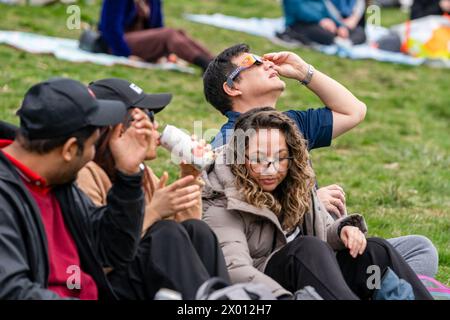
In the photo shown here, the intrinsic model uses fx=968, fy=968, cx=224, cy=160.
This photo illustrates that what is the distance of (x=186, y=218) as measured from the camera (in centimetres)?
441

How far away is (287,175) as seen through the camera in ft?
15.6

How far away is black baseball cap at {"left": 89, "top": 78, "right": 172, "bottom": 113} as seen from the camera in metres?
4.33

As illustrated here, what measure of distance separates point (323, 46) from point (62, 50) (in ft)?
13.0

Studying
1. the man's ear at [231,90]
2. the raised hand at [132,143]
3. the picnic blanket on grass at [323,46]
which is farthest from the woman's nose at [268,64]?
the picnic blanket on grass at [323,46]

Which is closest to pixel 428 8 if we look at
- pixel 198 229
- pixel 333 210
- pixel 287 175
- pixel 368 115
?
pixel 368 115

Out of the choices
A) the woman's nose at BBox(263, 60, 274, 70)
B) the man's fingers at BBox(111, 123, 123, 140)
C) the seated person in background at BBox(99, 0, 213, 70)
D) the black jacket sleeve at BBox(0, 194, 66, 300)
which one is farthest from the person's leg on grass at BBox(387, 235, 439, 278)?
the seated person in background at BBox(99, 0, 213, 70)

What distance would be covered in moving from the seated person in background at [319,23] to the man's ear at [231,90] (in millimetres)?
8020

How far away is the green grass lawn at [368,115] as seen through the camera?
7496 millimetres

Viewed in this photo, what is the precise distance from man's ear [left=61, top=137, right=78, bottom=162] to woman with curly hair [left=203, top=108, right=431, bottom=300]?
1.02 m

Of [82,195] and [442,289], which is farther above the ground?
[82,195]

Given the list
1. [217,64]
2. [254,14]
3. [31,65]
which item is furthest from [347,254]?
[254,14]

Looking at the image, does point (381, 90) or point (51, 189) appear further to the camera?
point (381, 90)

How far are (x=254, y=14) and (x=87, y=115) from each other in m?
12.1
